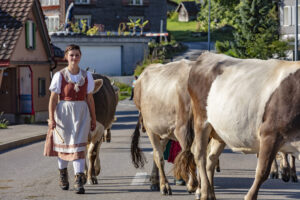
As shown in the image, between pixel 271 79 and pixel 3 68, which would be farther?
pixel 3 68

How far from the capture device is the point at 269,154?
769 centimetres

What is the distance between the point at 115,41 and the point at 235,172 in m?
47.2

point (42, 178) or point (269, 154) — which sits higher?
point (269, 154)

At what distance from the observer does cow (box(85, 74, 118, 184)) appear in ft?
38.5

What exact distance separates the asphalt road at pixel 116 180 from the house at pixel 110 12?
57640mm

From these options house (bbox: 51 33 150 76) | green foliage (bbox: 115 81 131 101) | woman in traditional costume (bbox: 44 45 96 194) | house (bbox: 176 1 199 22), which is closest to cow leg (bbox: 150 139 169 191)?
woman in traditional costume (bbox: 44 45 96 194)

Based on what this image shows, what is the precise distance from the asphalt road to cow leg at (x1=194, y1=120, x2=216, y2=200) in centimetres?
59

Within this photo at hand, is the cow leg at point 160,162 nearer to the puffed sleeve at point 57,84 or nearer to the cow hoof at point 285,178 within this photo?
the puffed sleeve at point 57,84

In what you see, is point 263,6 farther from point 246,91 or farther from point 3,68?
point 246,91

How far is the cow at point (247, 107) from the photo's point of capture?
769 centimetres

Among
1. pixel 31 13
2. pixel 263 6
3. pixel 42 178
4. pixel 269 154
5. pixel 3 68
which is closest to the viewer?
pixel 269 154

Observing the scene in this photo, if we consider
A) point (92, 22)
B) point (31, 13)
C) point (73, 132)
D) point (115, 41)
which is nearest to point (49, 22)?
point (92, 22)

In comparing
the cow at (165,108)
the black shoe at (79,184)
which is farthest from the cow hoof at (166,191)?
the black shoe at (79,184)

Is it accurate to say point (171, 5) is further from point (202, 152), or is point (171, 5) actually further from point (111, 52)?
point (202, 152)
